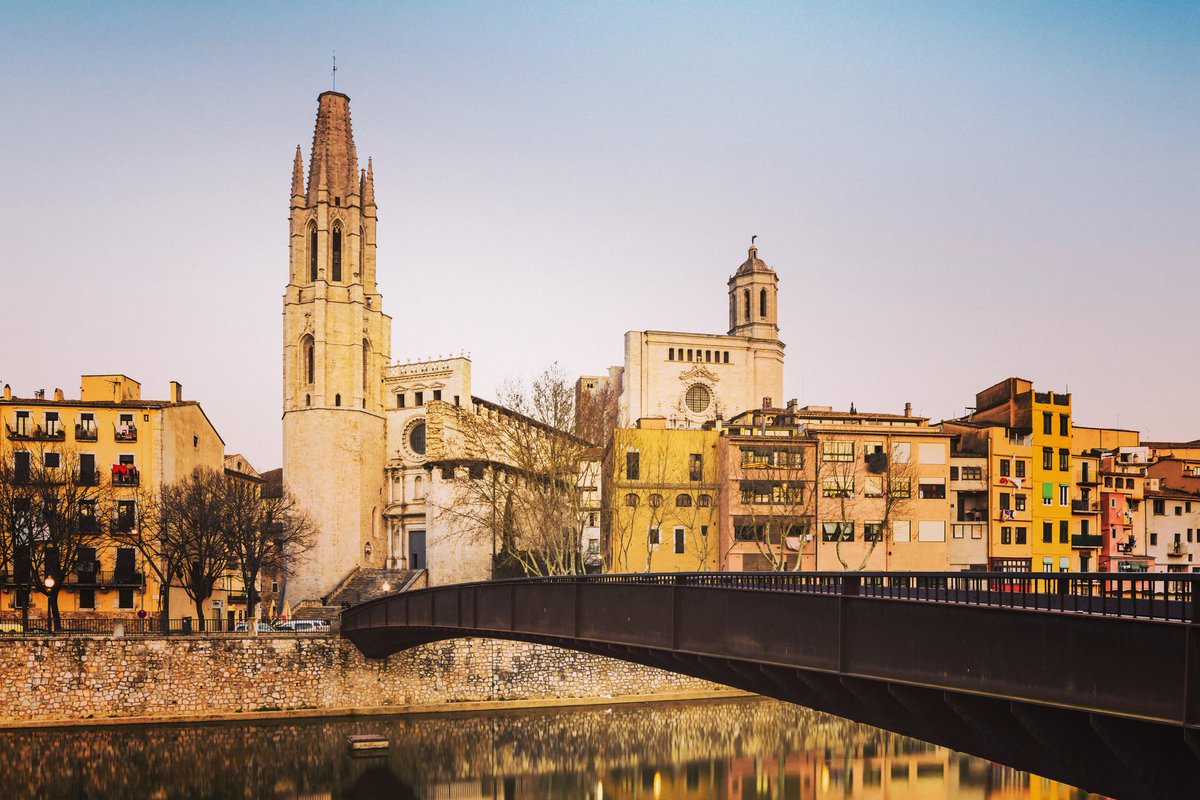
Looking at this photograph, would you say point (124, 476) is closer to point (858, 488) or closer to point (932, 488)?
point (858, 488)

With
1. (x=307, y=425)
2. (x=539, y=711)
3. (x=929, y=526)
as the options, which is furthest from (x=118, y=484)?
(x=929, y=526)

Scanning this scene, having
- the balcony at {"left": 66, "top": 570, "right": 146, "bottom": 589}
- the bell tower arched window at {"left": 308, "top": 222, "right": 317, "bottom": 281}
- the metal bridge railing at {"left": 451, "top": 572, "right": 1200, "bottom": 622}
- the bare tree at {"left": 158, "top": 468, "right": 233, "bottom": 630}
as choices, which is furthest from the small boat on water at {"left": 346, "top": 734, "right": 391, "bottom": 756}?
the bell tower arched window at {"left": 308, "top": 222, "right": 317, "bottom": 281}

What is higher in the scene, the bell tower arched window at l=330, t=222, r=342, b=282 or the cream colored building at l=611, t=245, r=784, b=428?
the bell tower arched window at l=330, t=222, r=342, b=282

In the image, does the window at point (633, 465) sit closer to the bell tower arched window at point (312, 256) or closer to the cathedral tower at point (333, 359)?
the cathedral tower at point (333, 359)

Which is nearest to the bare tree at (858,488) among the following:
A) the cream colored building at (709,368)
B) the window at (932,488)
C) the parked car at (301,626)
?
the window at (932,488)

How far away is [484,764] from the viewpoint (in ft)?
110

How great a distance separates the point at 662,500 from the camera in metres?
49.1

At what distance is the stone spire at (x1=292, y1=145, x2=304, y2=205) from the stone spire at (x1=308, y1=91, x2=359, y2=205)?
2.26 ft

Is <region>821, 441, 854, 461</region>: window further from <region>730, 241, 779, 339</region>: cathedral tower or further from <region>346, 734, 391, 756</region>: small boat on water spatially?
<region>730, 241, 779, 339</region>: cathedral tower

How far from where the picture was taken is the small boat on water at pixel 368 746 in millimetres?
33406

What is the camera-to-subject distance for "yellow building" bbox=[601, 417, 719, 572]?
4866 centimetres

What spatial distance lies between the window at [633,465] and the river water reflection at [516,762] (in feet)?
41.2

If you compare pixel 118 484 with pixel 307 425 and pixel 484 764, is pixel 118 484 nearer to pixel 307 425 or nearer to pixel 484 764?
pixel 307 425

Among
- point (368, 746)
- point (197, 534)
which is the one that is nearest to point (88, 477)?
point (197, 534)
